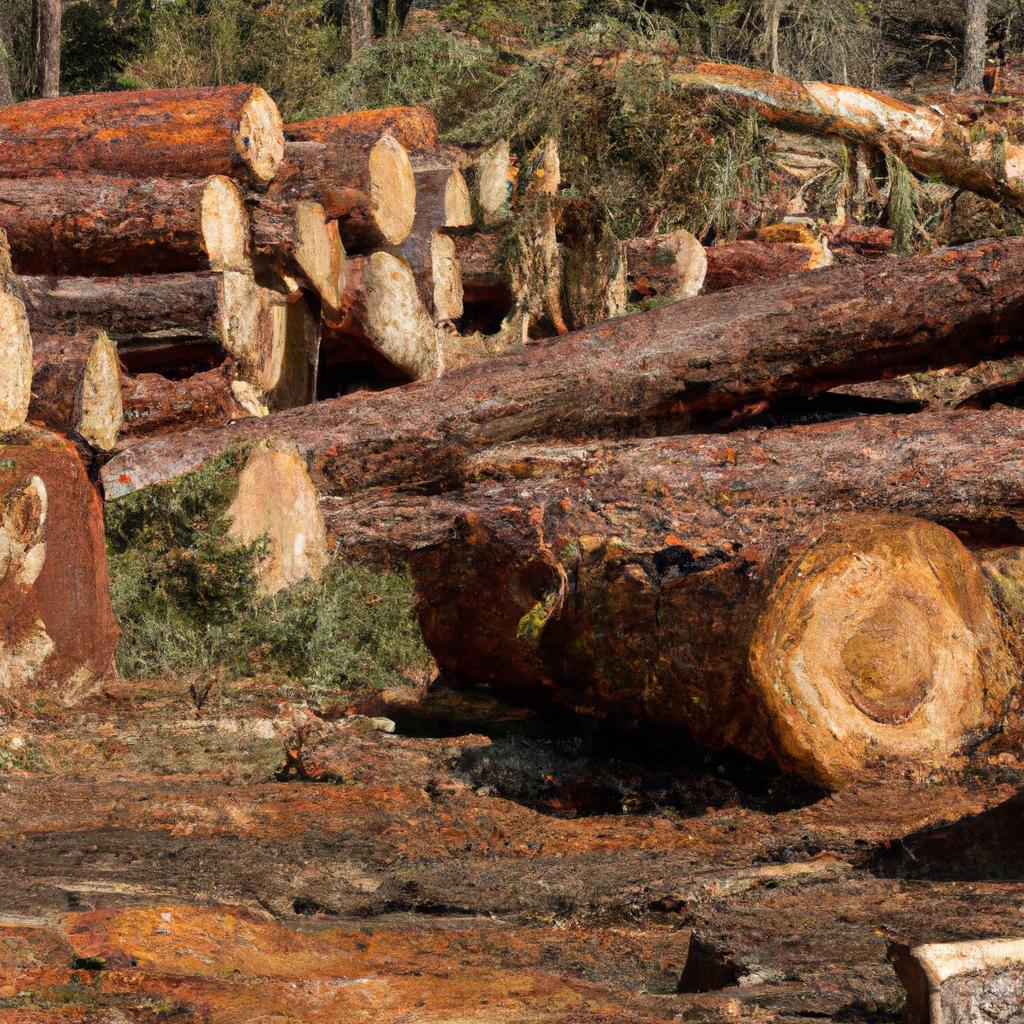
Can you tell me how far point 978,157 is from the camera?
1273 cm

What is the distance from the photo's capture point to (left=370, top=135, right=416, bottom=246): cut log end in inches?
345

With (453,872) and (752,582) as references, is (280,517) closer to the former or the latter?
(752,582)

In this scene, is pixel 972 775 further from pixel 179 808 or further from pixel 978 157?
pixel 978 157

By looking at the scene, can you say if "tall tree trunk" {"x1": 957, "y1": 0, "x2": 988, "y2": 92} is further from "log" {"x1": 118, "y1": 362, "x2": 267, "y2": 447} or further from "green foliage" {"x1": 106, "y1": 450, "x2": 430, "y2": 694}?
"green foliage" {"x1": 106, "y1": 450, "x2": 430, "y2": 694}

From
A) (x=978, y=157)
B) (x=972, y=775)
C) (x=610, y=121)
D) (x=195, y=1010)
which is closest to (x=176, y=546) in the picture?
(x=972, y=775)

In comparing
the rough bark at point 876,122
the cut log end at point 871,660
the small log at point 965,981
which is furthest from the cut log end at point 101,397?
the rough bark at point 876,122

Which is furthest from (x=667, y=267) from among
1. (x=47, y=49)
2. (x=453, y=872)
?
(x=453, y=872)

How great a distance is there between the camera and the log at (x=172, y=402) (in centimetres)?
731

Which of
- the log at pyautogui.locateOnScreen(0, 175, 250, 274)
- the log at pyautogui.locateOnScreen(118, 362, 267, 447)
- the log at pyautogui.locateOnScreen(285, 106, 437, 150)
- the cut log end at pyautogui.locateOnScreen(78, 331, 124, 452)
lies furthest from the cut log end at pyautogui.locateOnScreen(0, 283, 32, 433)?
the log at pyautogui.locateOnScreen(285, 106, 437, 150)

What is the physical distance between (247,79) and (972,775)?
43.6ft

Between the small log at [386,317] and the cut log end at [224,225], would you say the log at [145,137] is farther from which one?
the small log at [386,317]

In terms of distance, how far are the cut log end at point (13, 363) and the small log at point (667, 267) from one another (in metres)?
5.82

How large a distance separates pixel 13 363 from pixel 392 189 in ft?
13.8

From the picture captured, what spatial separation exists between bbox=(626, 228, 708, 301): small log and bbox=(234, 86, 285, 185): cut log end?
10.4 feet
